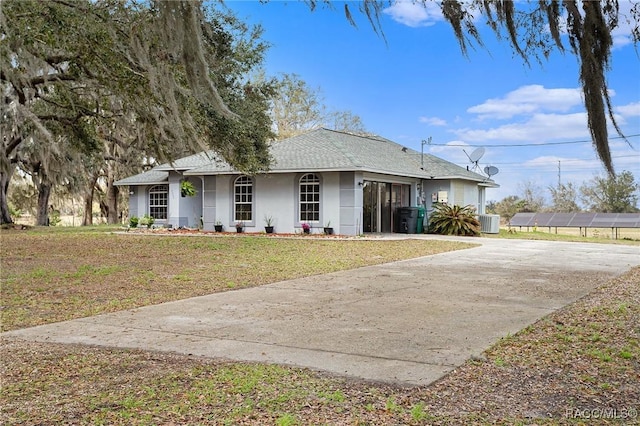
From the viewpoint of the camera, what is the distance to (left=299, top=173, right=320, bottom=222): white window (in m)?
20.0

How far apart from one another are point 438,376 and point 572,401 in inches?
34.8

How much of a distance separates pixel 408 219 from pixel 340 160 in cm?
406

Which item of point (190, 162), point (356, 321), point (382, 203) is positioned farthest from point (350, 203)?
point (356, 321)

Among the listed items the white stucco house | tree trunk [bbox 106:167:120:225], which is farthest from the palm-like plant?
tree trunk [bbox 106:167:120:225]

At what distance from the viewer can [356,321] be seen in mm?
5969

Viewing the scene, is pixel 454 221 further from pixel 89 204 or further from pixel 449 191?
pixel 89 204

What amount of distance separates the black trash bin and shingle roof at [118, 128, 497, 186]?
4.45 feet

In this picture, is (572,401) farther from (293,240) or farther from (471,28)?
(293,240)

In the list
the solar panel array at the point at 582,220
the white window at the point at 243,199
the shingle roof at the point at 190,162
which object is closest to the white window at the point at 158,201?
the shingle roof at the point at 190,162

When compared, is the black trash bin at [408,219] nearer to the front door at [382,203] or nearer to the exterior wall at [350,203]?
Result: the front door at [382,203]

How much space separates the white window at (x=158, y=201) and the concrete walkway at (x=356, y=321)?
1693 cm

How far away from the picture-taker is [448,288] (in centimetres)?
827

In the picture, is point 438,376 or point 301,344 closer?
point 438,376

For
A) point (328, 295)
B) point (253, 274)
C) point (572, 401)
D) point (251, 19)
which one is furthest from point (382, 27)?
point (251, 19)
